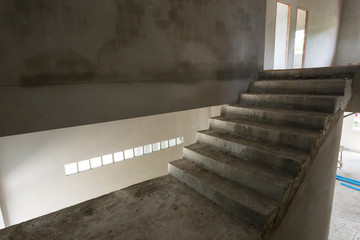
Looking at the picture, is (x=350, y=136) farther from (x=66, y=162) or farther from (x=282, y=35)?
(x=66, y=162)

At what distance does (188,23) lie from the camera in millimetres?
2732

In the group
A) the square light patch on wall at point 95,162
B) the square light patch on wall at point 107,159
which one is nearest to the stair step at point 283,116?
the square light patch on wall at point 107,159

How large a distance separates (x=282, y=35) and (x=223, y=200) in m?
5.59

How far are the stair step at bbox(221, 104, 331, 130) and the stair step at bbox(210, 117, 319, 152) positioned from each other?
0.09 metres

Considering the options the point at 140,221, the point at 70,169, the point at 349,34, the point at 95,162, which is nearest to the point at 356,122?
the point at 349,34

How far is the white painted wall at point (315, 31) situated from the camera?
5301 mm

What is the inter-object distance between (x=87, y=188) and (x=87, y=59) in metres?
3.73

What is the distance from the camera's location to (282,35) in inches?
225

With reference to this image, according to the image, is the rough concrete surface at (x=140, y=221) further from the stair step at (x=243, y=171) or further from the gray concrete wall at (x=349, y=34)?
the gray concrete wall at (x=349, y=34)

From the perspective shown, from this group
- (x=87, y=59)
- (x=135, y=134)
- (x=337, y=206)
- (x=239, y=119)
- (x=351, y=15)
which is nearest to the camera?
(x=87, y=59)

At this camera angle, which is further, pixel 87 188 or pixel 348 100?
pixel 87 188

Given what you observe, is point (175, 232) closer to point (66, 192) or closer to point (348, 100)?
point (348, 100)

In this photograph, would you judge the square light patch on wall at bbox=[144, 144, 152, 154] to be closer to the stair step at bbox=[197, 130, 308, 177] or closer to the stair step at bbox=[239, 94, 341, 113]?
the stair step at bbox=[197, 130, 308, 177]

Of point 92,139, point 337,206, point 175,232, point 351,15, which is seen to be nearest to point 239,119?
point 175,232
